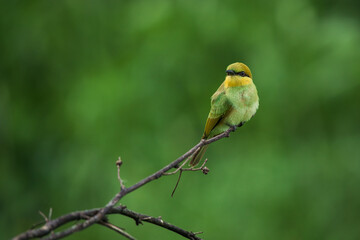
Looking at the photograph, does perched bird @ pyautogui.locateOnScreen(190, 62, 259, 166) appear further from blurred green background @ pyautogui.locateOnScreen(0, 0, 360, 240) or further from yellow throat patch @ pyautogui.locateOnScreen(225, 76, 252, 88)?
blurred green background @ pyautogui.locateOnScreen(0, 0, 360, 240)

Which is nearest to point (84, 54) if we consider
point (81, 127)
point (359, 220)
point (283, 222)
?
point (81, 127)

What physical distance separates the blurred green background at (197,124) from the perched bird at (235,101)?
257 cm

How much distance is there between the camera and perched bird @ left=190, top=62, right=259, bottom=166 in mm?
2543

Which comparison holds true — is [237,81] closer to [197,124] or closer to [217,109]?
[217,109]

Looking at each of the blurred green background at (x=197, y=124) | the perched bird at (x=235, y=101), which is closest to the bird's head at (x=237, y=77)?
the perched bird at (x=235, y=101)

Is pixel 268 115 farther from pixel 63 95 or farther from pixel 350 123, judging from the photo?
pixel 63 95

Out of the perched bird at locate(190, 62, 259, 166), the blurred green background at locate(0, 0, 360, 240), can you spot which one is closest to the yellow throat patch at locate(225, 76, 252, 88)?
the perched bird at locate(190, 62, 259, 166)

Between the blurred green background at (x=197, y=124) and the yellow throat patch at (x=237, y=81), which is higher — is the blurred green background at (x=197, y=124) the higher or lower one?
the higher one

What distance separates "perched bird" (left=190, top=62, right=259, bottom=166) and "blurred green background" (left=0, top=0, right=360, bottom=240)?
8.44 feet

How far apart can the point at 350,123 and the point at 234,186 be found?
1623 mm

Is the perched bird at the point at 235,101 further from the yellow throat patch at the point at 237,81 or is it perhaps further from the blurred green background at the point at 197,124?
the blurred green background at the point at 197,124

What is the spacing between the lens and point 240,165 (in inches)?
211

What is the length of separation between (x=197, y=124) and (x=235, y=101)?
2840 millimetres

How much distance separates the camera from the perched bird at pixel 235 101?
100 inches
